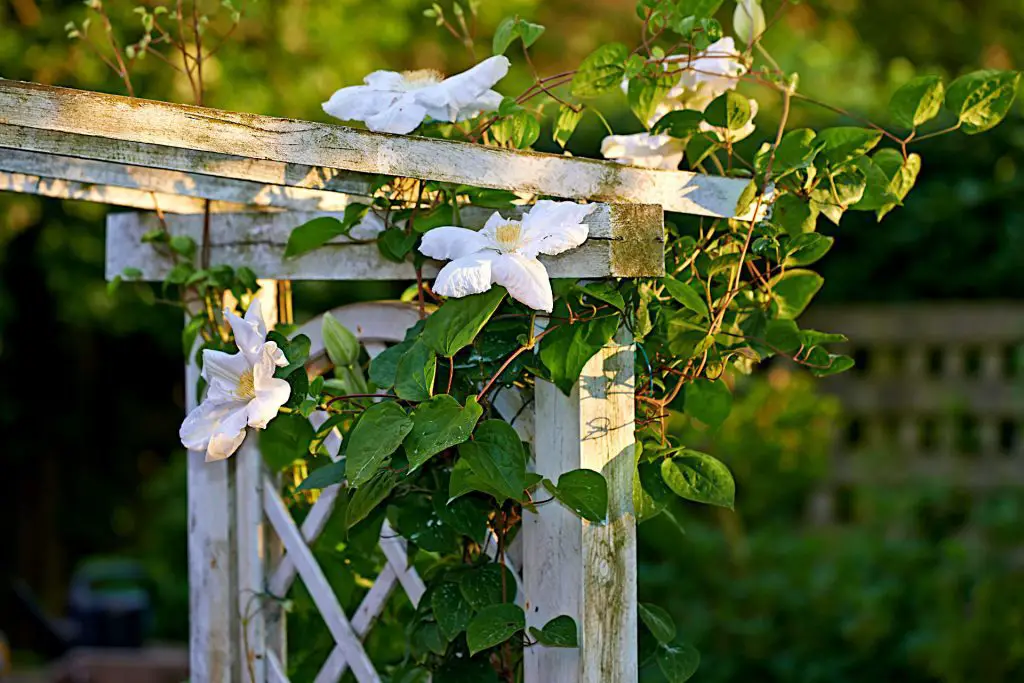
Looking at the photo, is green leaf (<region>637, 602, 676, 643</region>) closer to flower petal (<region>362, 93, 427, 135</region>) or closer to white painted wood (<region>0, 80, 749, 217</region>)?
white painted wood (<region>0, 80, 749, 217</region>)

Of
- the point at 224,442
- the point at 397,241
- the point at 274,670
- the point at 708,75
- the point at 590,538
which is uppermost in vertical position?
the point at 708,75

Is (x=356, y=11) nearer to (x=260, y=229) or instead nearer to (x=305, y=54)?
(x=305, y=54)

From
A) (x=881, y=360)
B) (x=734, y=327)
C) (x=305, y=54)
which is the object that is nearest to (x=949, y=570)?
(x=881, y=360)

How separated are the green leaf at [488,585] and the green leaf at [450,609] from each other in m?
0.01

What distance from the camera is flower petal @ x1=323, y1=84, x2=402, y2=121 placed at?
4.07ft

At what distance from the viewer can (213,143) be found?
109 centimetres

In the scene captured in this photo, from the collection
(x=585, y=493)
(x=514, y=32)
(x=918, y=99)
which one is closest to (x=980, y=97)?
(x=918, y=99)

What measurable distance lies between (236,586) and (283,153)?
77cm

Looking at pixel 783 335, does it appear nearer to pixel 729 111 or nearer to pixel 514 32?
pixel 729 111

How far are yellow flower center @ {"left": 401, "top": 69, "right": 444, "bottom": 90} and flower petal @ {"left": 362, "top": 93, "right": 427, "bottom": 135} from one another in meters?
0.06

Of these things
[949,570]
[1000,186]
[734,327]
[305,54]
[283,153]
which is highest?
[305,54]

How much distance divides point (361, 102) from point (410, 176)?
15cm

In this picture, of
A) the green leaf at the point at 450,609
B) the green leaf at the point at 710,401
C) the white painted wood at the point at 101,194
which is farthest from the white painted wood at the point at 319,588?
the green leaf at the point at 710,401

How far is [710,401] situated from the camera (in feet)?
4.59
